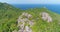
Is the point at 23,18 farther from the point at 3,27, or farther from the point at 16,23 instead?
the point at 3,27

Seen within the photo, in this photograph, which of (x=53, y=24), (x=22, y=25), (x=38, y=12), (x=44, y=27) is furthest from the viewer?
(x=38, y=12)

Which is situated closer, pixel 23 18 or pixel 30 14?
pixel 23 18

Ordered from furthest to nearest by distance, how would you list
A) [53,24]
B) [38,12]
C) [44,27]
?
[38,12] < [53,24] < [44,27]

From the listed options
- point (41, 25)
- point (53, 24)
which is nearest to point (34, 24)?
point (41, 25)

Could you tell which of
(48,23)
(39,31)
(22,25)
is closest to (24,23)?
(22,25)

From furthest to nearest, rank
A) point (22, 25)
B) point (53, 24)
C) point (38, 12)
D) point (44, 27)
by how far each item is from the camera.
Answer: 1. point (38, 12)
2. point (53, 24)
3. point (44, 27)
4. point (22, 25)

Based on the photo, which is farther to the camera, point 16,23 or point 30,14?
point 30,14

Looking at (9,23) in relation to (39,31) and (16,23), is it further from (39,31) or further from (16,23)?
(39,31)

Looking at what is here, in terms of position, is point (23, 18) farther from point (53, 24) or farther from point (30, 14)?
point (53, 24)

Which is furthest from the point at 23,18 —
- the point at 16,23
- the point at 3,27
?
the point at 3,27
